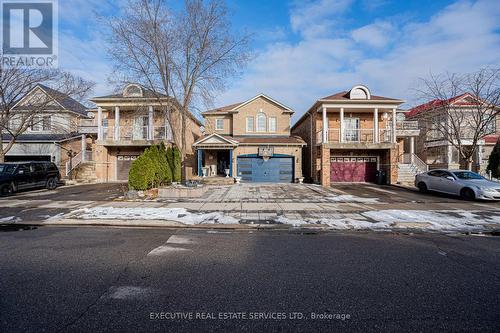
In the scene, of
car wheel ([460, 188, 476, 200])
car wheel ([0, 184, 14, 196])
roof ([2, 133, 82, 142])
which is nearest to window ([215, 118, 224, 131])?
roof ([2, 133, 82, 142])

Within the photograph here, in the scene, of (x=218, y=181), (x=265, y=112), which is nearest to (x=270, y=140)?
(x=265, y=112)

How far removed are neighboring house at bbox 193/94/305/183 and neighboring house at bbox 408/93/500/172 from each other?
30.5ft

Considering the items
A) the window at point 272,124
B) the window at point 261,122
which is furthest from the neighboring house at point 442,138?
the window at point 261,122

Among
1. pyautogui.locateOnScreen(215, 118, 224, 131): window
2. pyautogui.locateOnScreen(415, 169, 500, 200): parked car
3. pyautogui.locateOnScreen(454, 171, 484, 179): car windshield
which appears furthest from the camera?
pyautogui.locateOnScreen(215, 118, 224, 131): window

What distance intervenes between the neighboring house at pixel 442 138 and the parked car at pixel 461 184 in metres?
4.70

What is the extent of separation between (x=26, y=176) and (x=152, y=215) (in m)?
11.3

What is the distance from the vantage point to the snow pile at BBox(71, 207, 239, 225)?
7.37 m

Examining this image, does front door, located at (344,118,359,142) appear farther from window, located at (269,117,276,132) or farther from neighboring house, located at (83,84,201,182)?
neighboring house, located at (83,84,201,182)

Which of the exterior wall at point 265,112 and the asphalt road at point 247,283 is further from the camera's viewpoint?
the exterior wall at point 265,112

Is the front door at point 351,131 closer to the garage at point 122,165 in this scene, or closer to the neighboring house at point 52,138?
the garage at point 122,165

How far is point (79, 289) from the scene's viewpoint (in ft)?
10.5

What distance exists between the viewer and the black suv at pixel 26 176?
12.5 m

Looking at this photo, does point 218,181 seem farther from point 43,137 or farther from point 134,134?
point 43,137

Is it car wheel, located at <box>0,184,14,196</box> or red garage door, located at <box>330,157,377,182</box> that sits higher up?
red garage door, located at <box>330,157,377,182</box>
